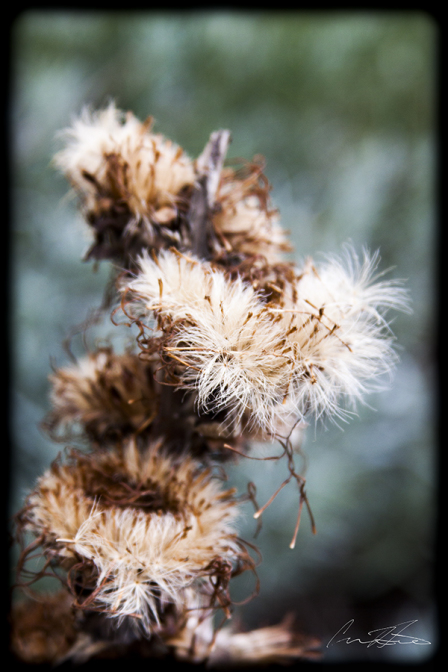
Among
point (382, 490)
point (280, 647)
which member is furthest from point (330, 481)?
point (280, 647)

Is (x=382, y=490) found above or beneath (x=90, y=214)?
beneath

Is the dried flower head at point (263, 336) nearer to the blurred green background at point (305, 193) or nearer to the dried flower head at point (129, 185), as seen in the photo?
the dried flower head at point (129, 185)

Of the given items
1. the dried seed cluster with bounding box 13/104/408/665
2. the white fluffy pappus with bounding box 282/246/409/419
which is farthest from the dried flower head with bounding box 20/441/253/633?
the white fluffy pappus with bounding box 282/246/409/419

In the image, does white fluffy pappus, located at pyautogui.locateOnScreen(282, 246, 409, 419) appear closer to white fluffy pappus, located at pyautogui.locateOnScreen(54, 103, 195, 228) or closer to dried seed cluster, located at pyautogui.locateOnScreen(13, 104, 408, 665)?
dried seed cluster, located at pyautogui.locateOnScreen(13, 104, 408, 665)

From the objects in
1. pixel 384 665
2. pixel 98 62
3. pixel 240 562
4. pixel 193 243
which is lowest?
pixel 384 665

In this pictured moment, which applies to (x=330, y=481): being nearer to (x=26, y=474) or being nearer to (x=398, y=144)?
(x=26, y=474)

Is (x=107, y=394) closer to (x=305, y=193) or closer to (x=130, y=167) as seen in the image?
(x=130, y=167)
